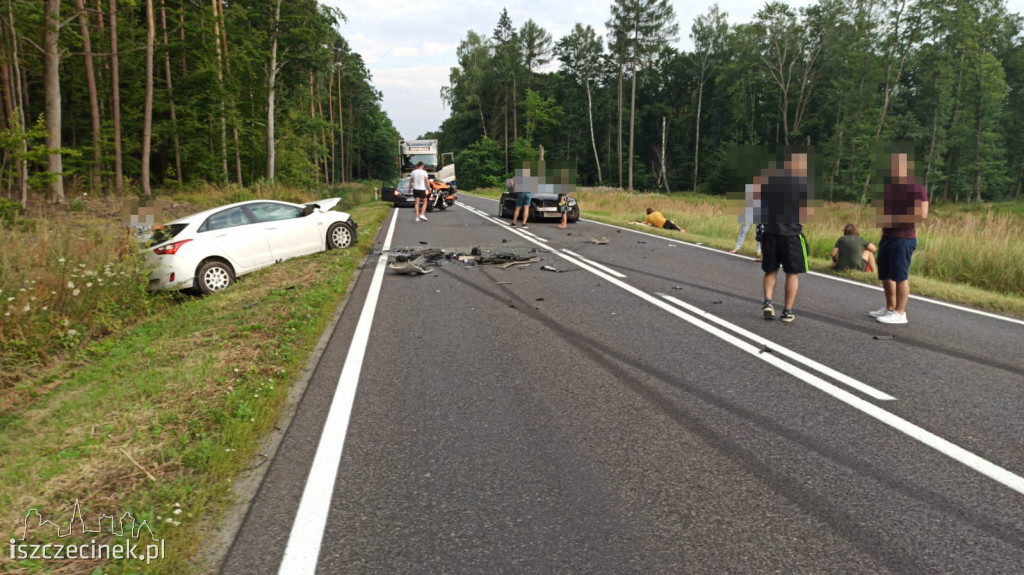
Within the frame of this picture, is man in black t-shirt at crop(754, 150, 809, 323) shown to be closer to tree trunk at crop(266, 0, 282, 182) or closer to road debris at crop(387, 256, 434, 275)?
road debris at crop(387, 256, 434, 275)

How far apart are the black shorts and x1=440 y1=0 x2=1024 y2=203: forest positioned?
25127mm

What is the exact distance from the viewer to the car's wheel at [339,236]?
12023mm

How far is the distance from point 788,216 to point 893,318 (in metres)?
1.73

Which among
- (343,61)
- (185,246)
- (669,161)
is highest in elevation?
(343,61)

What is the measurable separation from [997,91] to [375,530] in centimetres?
5901

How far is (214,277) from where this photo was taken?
9.33 m

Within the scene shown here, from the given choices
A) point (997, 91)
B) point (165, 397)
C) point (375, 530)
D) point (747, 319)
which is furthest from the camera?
point (997, 91)

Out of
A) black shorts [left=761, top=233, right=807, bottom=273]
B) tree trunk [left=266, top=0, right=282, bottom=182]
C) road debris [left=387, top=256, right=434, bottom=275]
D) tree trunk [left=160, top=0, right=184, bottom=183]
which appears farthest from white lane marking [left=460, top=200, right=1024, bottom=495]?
tree trunk [left=160, top=0, right=184, bottom=183]

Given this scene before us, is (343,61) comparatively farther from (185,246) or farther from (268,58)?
(185,246)

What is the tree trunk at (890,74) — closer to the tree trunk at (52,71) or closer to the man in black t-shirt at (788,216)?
the man in black t-shirt at (788,216)

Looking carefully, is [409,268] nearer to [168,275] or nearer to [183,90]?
[168,275]

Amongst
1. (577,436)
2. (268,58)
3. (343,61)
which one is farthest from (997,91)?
(343,61)

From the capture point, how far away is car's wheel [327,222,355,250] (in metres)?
12.0

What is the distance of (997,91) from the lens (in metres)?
44.0
